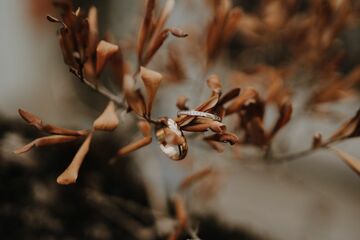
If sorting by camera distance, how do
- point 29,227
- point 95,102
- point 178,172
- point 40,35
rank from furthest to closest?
point 40,35
point 95,102
point 178,172
point 29,227

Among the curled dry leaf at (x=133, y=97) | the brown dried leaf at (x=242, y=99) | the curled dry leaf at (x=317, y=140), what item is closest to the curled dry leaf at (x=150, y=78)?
the curled dry leaf at (x=133, y=97)

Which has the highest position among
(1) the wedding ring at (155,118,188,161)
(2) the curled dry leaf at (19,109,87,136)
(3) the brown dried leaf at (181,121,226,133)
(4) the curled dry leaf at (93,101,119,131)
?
(3) the brown dried leaf at (181,121,226,133)

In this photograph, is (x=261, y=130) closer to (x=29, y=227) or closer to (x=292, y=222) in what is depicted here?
(x=29, y=227)

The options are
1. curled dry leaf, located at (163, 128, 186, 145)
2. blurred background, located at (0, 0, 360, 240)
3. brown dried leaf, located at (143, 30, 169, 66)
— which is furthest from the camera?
blurred background, located at (0, 0, 360, 240)

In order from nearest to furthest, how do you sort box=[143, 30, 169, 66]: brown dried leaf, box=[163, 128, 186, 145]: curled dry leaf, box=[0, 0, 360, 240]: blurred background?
box=[163, 128, 186, 145]: curled dry leaf → box=[143, 30, 169, 66]: brown dried leaf → box=[0, 0, 360, 240]: blurred background

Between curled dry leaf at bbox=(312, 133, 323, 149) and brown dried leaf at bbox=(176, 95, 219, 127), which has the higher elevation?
brown dried leaf at bbox=(176, 95, 219, 127)

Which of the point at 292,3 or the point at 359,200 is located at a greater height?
the point at 292,3

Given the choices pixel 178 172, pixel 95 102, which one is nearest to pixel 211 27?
pixel 178 172

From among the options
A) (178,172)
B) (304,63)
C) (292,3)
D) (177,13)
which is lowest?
(178,172)

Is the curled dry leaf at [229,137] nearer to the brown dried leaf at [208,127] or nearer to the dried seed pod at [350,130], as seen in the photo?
the brown dried leaf at [208,127]

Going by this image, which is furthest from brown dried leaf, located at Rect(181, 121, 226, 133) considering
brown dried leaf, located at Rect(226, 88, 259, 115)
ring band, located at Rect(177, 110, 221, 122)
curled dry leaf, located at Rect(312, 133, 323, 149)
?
curled dry leaf, located at Rect(312, 133, 323, 149)

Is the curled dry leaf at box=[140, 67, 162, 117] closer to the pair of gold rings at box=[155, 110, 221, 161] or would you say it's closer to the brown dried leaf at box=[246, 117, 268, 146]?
the pair of gold rings at box=[155, 110, 221, 161]
